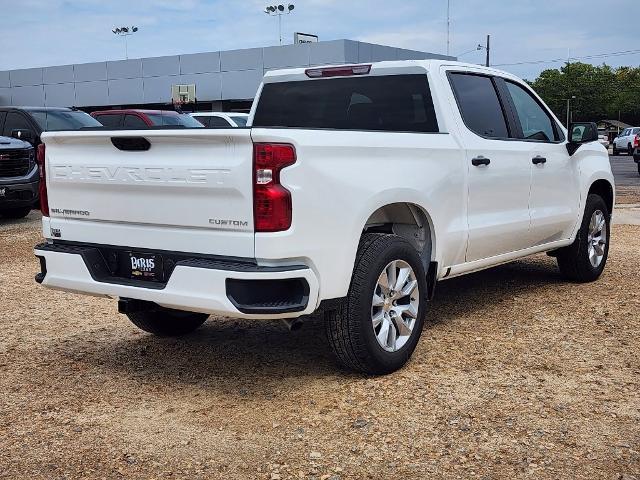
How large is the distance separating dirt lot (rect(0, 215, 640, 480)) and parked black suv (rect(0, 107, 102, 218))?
6.80 m

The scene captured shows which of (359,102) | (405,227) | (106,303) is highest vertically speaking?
(359,102)

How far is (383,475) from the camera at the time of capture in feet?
11.7

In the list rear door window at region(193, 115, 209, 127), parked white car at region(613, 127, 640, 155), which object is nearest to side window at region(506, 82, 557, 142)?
rear door window at region(193, 115, 209, 127)

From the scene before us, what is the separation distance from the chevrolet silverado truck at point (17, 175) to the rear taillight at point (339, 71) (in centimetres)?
831

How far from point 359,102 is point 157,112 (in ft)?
38.8

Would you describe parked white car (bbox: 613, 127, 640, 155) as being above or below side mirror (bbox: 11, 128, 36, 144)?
below

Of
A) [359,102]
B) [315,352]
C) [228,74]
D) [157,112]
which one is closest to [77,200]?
[315,352]

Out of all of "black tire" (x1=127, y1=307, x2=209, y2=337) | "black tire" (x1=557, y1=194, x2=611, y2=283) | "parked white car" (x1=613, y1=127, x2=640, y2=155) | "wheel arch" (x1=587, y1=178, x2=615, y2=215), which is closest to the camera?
"black tire" (x1=127, y1=307, x2=209, y2=337)

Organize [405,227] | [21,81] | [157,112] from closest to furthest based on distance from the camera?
[405,227] → [157,112] → [21,81]

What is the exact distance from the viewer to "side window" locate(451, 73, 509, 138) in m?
5.89

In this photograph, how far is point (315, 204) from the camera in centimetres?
427

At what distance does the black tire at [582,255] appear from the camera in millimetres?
7414

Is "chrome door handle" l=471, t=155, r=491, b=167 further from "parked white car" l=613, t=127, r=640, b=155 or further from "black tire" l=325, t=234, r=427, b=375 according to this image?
"parked white car" l=613, t=127, r=640, b=155

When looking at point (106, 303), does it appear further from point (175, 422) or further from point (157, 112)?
point (157, 112)
